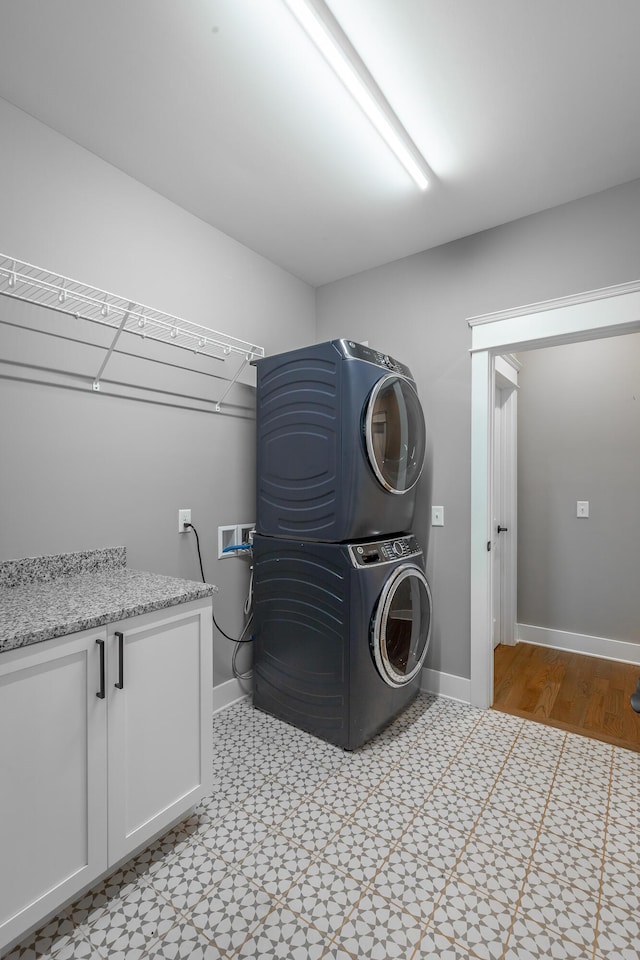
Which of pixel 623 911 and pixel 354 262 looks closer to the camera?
pixel 623 911

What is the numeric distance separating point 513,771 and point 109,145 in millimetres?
3114

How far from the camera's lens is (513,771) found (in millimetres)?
1963

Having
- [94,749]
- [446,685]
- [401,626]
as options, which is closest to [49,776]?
[94,749]

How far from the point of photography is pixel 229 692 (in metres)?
2.53

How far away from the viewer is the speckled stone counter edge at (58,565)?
1.64m

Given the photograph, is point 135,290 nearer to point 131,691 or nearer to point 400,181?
point 400,181

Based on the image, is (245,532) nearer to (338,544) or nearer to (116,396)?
(338,544)

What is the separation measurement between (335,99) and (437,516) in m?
1.98

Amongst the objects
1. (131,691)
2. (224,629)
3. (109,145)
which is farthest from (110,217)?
(224,629)

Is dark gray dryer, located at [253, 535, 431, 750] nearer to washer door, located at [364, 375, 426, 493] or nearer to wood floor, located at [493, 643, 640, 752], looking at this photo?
washer door, located at [364, 375, 426, 493]

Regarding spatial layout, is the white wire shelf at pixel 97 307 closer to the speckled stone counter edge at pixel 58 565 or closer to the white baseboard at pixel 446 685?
the speckled stone counter edge at pixel 58 565

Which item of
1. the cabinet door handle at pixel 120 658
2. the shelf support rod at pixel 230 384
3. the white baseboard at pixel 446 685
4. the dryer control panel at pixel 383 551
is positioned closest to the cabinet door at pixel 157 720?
the cabinet door handle at pixel 120 658

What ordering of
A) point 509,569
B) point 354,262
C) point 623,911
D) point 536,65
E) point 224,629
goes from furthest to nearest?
1. point 509,569
2. point 354,262
3. point 224,629
4. point 536,65
5. point 623,911

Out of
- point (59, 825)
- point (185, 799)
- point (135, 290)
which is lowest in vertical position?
point (185, 799)
